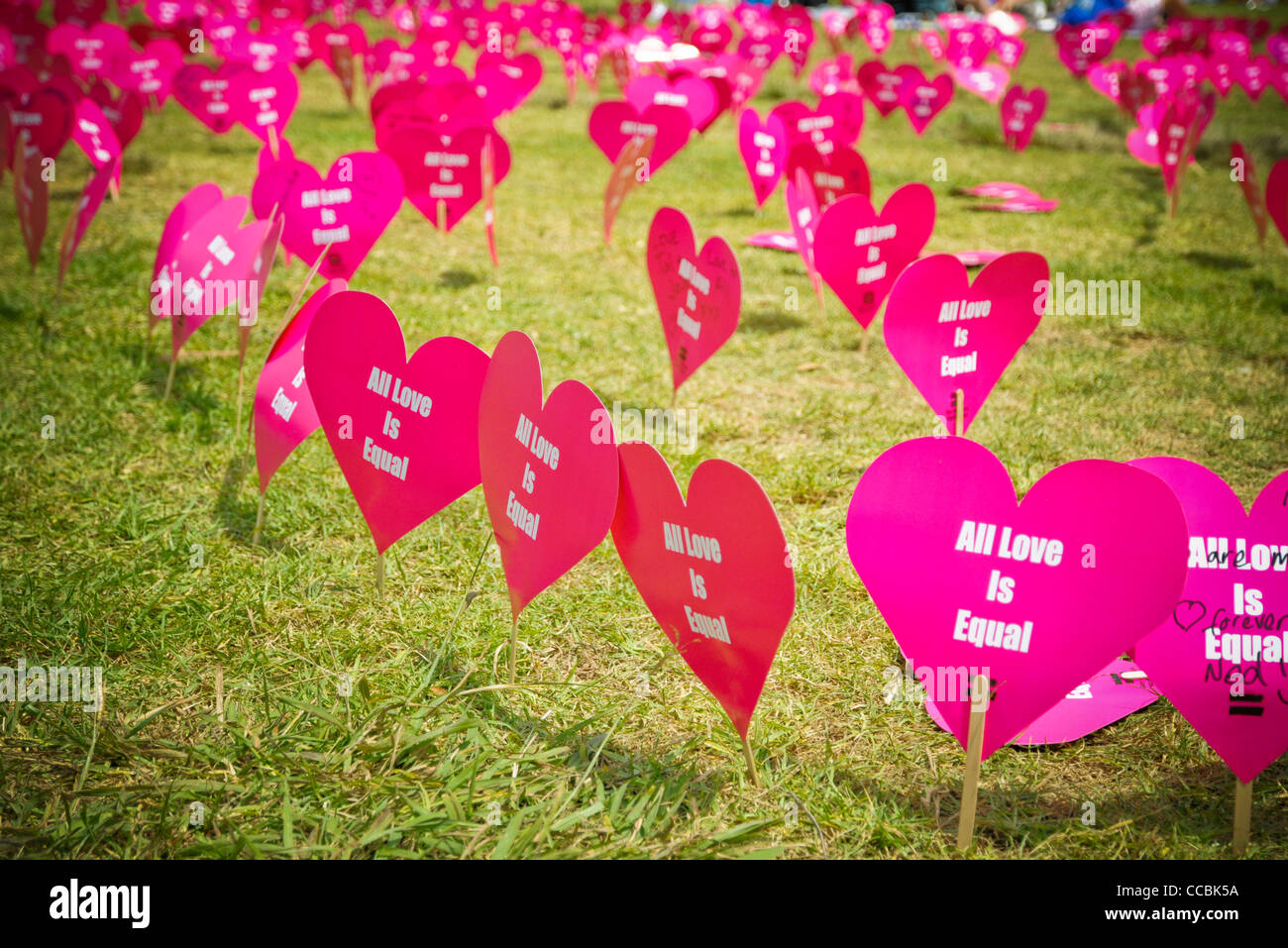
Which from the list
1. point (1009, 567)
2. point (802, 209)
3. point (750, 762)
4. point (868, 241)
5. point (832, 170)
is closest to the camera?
point (1009, 567)

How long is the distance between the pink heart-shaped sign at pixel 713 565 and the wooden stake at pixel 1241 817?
32.2 inches

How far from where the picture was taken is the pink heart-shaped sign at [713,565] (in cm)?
160

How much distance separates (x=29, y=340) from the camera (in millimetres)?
4066

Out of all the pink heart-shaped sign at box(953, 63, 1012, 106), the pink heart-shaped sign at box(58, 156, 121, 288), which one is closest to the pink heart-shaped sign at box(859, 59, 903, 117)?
the pink heart-shaped sign at box(953, 63, 1012, 106)

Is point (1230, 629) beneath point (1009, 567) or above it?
beneath

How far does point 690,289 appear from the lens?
3.37m

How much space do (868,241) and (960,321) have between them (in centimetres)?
108

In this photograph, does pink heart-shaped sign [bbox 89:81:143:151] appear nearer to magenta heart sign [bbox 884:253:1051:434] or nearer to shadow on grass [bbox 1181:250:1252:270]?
magenta heart sign [bbox 884:253:1051:434]

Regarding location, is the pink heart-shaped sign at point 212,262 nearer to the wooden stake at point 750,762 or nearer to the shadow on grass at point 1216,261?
the wooden stake at point 750,762

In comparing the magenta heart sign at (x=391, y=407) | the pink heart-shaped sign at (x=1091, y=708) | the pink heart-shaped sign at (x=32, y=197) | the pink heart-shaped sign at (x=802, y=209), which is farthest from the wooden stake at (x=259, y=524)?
the pink heart-shaped sign at (x=32, y=197)

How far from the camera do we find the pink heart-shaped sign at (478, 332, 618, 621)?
1.80m

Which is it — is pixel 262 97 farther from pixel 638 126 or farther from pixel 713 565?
pixel 713 565

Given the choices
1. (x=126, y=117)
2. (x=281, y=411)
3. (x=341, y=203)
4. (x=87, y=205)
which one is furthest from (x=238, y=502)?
(x=126, y=117)

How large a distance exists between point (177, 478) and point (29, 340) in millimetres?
1587
